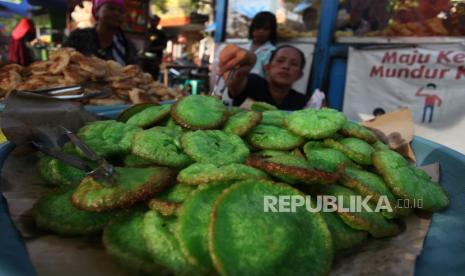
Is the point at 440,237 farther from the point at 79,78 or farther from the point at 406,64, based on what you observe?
the point at 406,64

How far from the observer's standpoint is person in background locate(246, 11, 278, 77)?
4.82 metres

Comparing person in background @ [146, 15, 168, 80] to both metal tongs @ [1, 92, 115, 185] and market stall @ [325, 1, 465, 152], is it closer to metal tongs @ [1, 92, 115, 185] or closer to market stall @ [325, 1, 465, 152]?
market stall @ [325, 1, 465, 152]

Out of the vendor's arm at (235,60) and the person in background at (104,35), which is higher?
the person in background at (104,35)

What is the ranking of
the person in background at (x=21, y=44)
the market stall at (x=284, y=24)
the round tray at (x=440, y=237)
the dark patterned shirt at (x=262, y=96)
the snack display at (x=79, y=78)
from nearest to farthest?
the round tray at (x=440, y=237)
the snack display at (x=79, y=78)
the dark patterned shirt at (x=262, y=96)
the market stall at (x=284, y=24)
the person in background at (x=21, y=44)

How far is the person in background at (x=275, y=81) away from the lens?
3.30 m

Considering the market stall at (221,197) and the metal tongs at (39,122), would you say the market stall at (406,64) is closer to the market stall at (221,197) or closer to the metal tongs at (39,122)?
the market stall at (221,197)

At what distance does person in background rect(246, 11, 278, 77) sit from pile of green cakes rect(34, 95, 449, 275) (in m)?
3.32

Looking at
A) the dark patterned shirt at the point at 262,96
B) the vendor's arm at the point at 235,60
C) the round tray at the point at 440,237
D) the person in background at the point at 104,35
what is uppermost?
the person in background at the point at 104,35

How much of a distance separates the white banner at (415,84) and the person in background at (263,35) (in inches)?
44.1

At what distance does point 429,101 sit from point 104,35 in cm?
382

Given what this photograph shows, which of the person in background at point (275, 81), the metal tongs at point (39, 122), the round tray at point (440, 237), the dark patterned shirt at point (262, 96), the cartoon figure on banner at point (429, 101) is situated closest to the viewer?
the round tray at point (440, 237)

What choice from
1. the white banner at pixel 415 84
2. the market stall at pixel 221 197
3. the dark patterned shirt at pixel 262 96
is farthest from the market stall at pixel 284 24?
the market stall at pixel 221 197

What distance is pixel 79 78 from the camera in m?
2.52

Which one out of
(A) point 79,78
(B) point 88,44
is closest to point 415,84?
(A) point 79,78
